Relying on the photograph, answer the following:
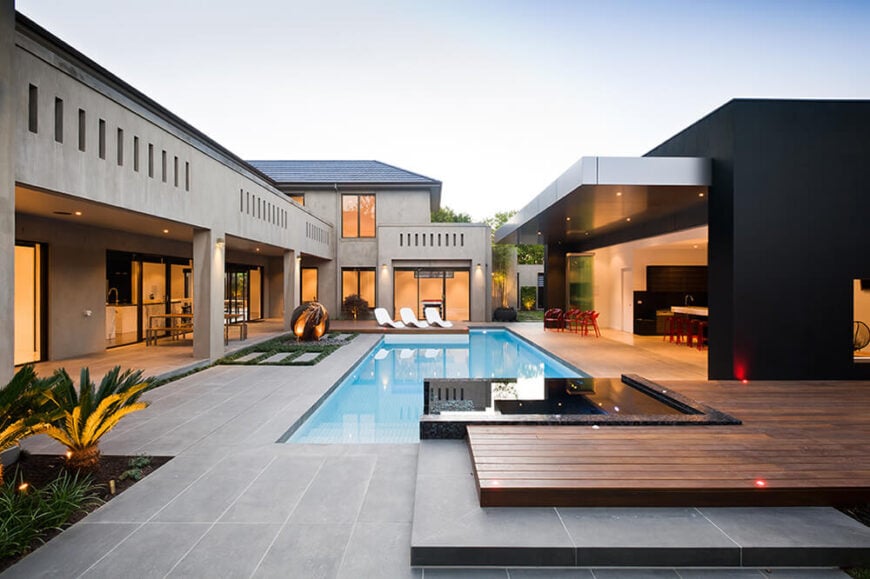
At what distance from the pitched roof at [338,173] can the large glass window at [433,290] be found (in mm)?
3850

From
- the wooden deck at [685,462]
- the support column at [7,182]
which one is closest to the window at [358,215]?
the support column at [7,182]

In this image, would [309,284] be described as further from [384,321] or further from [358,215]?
[384,321]

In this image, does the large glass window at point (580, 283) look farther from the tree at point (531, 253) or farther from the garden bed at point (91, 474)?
the tree at point (531, 253)

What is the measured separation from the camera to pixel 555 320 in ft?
50.3

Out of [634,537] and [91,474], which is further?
[91,474]

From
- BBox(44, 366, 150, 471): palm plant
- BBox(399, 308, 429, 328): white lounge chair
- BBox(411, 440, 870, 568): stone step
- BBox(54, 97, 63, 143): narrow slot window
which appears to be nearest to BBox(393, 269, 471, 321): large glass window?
BBox(399, 308, 429, 328): white lounge chair

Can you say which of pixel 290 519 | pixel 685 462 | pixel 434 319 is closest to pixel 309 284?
pixel 434 319

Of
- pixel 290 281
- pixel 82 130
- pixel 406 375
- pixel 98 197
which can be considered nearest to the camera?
pixel 82 130

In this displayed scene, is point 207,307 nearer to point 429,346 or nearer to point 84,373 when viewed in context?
point 84,373

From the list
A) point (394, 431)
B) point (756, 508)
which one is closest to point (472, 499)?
point (756, 508)

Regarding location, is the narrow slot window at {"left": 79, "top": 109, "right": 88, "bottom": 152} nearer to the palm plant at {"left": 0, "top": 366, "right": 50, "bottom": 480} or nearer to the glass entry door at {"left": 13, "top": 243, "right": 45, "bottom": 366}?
the palm plant at {"left": 0, "top": 366, "right": 50, "bottom": 480}

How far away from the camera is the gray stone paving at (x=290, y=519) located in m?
2.49

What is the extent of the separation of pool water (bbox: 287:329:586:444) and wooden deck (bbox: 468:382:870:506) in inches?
76.1

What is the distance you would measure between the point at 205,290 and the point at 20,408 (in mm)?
5506
